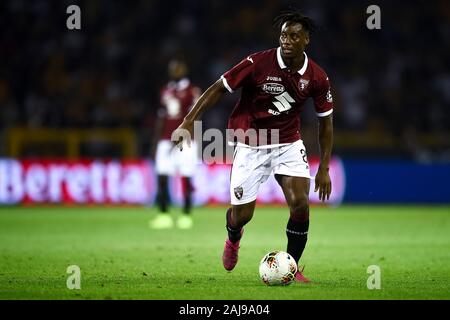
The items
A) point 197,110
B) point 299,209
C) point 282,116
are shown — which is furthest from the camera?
point 282,116

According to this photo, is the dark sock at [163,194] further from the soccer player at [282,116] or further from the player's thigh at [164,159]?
the soccer player at [282,116]

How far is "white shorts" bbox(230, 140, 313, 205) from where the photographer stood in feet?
28.0

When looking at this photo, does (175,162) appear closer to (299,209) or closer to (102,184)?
(102,184)

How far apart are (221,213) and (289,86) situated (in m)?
10.4

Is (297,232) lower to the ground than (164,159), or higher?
lower

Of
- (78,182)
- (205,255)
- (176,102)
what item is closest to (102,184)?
(78,182)

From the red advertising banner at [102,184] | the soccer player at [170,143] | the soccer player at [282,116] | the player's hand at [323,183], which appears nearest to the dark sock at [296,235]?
the soccer player at [282,116]

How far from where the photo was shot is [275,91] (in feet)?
27.6

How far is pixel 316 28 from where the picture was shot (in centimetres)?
843

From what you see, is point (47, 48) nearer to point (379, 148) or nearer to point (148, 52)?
point (148, 52)

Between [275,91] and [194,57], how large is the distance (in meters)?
14.0

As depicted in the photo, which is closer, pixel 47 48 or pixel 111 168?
pixel 111 168

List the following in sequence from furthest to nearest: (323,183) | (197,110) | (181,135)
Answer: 1. (323,183)
2. (197,110)
3. (181,135)
